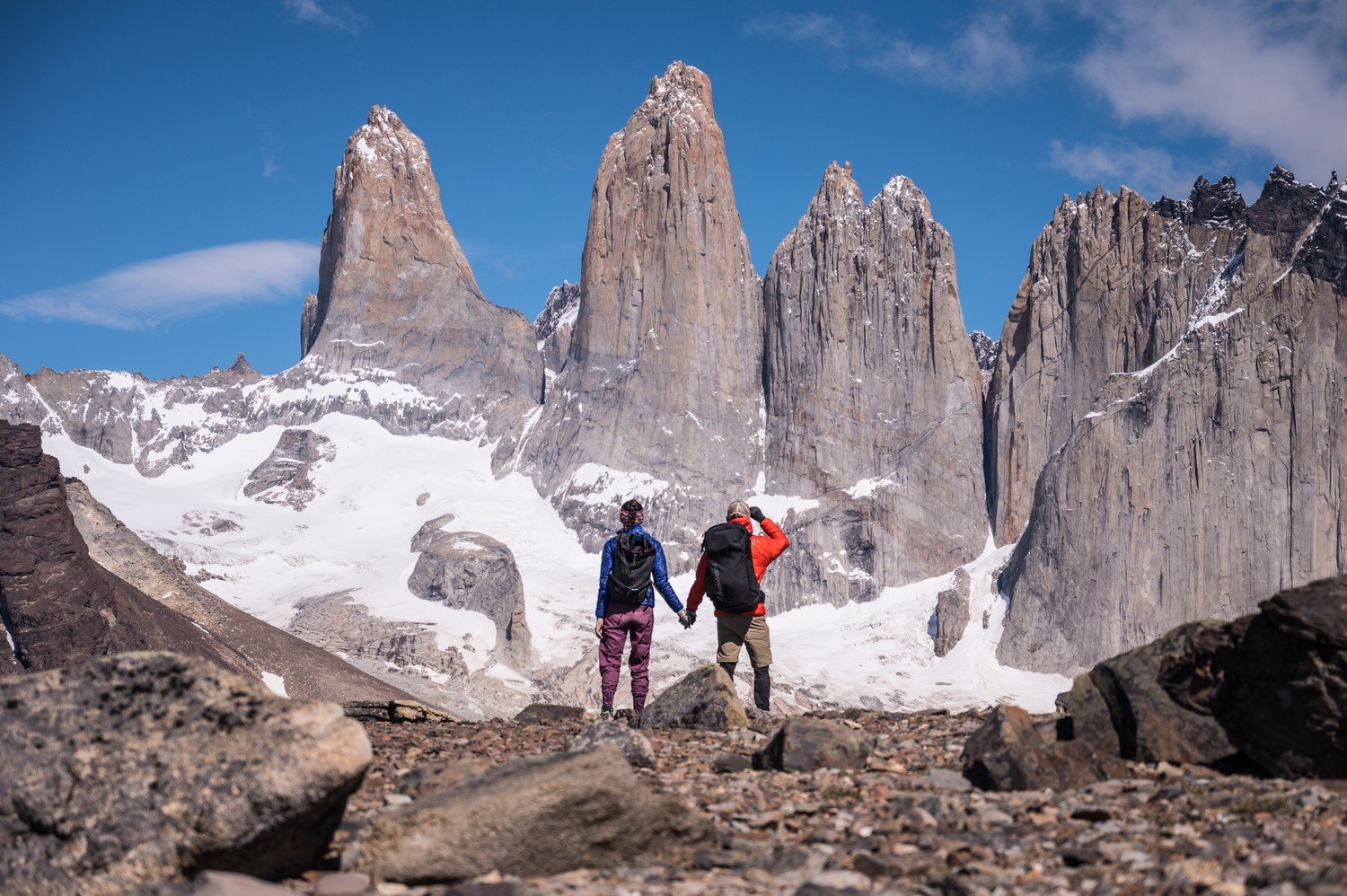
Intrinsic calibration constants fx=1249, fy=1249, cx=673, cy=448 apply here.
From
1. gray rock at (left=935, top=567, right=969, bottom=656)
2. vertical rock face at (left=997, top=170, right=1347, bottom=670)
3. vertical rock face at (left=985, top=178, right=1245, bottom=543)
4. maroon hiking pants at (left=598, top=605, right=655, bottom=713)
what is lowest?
maroon hiking pants at (left=598, top=605, right=655, bottom=713)

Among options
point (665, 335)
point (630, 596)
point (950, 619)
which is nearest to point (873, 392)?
point (665, 335)

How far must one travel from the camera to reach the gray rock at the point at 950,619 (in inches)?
4882

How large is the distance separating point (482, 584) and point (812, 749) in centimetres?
11959

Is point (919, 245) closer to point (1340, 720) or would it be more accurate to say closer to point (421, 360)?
point (421, 360)

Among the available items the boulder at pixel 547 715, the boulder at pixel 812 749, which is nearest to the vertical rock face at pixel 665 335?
the boulder at pixel 547 715

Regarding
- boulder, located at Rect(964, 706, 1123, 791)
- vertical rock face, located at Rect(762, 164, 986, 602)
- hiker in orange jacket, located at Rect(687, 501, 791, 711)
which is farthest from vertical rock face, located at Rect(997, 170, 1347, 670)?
boulder, located at Rect(964, 706, 1123, 791)

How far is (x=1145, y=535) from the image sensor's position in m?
116

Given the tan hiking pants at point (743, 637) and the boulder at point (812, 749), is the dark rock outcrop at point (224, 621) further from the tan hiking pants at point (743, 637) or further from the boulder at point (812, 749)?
the boulder at point (812, 749)

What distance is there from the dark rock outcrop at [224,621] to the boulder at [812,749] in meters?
65.0

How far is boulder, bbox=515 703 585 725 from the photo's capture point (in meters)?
18.7

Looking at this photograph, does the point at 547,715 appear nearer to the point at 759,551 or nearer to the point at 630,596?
the point at 630,596

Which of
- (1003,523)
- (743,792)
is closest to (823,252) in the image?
(1003,523)

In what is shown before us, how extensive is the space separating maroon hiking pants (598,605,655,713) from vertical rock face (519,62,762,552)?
437 feet

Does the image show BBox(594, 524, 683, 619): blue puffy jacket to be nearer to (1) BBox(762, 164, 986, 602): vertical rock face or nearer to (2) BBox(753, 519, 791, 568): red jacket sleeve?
(2) BBox(753, 519, 791, 568): red jacket sleeve
